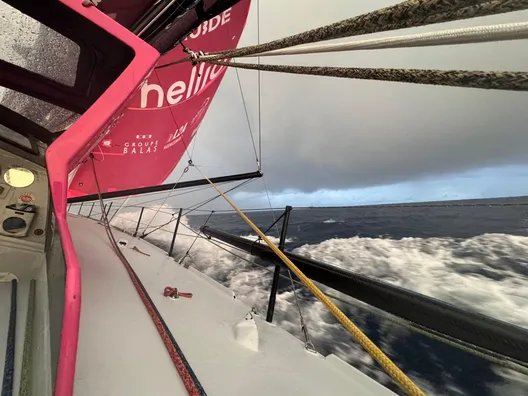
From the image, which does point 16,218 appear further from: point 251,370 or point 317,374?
point 317,374

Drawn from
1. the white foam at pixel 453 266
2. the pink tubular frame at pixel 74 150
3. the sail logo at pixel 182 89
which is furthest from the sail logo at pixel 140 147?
the white foam at pixel 453 266

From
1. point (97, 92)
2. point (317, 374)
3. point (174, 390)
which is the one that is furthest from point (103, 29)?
point (317, 374)

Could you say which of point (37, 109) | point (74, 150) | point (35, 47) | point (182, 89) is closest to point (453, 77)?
point (74, 150)

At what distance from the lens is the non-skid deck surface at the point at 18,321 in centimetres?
95

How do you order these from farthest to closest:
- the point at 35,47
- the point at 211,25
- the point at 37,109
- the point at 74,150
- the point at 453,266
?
the point at 211,25 < the point at 453,266 < the point at 37,109 < the point at 35,47 < the point at 74,150

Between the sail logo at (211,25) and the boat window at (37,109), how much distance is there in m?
2.61

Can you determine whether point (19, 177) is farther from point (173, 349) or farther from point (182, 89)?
point (182, 89)

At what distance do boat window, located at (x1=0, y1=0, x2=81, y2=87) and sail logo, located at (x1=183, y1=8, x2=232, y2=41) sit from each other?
2.38 metres

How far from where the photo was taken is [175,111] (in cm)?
521

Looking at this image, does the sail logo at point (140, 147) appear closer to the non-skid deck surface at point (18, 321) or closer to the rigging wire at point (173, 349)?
the non-skid deck surface at point (18, 321)

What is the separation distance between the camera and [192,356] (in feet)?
4.16

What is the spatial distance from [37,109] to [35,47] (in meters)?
0.68

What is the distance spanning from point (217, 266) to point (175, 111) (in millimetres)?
3421

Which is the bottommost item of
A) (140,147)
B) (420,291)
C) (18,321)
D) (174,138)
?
(420,291)
